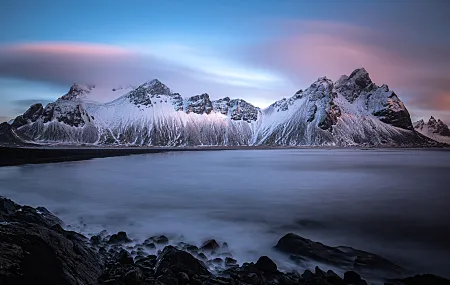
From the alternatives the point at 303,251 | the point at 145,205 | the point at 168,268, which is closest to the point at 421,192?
the point at 303,251

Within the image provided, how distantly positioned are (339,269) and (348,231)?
494cm

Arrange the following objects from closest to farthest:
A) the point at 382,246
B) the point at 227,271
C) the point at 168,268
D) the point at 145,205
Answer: the point at 168,268 → the point at 227,271 → the point at 382,246 → the point at 145,205

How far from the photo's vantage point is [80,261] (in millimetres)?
7988

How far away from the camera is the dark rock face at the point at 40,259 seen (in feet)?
20.1

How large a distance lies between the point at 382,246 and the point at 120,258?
31.1 feet

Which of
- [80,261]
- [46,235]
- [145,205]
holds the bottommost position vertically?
[145,205]

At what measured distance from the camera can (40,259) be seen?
674 centimetres

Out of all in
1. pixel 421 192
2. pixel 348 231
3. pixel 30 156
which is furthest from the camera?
pixel 30 156

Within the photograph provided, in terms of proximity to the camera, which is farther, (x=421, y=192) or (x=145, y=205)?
(x=421, y=192)

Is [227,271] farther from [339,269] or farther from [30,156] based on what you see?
[30,156]

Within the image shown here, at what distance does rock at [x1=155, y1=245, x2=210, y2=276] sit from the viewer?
8641 millimetres

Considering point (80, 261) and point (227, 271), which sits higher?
point (80, 261)

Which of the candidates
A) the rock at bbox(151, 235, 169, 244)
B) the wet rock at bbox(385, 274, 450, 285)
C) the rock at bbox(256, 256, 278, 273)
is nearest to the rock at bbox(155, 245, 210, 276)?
the rock at bbox(256, 256, 278, 273)

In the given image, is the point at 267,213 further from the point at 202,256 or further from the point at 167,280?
the point at 167,280
